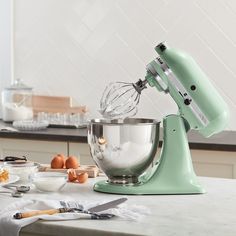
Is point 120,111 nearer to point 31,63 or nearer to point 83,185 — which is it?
point 31,63

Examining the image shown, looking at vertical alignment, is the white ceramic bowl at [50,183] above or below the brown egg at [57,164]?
below

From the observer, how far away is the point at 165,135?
220 centimetres

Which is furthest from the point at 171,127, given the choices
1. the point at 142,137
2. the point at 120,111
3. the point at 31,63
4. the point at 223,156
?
the point at 31,63

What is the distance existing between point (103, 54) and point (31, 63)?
1.71 ft

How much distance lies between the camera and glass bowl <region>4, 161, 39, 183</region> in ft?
7.53

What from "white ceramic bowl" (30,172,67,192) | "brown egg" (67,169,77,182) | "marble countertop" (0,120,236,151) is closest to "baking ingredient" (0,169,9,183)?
"white ceramic bowl" (30,172,67,192)

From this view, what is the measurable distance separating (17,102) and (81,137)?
2.74ft

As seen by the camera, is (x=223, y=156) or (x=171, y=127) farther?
(x=223, y=156)

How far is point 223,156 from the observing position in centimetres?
324

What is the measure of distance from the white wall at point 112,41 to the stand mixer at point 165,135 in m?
1.69

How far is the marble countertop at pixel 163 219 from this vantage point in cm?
164

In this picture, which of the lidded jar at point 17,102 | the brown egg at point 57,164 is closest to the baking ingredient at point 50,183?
the brown egg at point 57,164

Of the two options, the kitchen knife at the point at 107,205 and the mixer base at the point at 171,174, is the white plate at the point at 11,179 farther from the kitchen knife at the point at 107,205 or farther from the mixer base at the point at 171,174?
the kitchen knife at the point at 107,205

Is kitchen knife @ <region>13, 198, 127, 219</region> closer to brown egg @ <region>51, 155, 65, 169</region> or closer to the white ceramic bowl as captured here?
the white ceramic bowl
